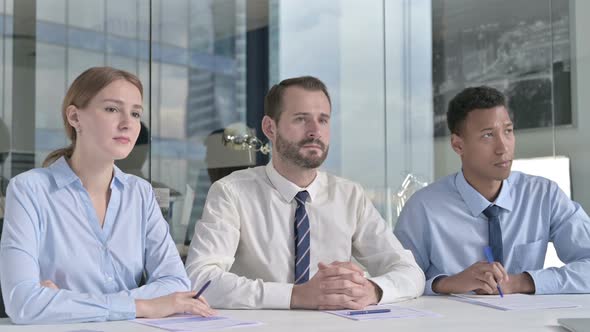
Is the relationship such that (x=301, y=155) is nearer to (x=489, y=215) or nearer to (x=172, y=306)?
(x=489, y=215)

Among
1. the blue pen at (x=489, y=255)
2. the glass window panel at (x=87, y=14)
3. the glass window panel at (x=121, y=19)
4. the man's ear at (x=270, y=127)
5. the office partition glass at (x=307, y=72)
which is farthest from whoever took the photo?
the glass window panel at (x=121, y=19)

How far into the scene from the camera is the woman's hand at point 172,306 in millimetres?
1811

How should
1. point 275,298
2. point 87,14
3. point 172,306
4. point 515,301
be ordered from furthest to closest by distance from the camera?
point 87,14 → point 515,301 → point 275,298 → point 172,306

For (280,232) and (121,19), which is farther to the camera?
(121,19)

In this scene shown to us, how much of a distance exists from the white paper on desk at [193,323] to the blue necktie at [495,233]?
1.17 meters

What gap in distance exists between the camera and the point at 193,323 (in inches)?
67.4

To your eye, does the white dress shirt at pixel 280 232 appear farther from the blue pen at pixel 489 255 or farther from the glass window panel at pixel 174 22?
the glass window panel at pixel 174 22

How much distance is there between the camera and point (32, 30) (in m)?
3.91

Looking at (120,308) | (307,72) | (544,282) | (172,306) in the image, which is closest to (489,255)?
(544,282)

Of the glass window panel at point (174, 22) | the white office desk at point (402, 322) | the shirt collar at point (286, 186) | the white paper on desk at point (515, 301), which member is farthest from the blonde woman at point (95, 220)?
the glass window panel at point (174, 22)

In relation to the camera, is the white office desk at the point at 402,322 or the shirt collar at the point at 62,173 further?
the shirt collar at the point at 62,173

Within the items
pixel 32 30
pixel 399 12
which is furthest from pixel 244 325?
pixel 399 12

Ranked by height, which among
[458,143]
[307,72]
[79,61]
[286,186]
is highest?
[307,72]

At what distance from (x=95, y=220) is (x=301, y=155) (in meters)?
0.72
